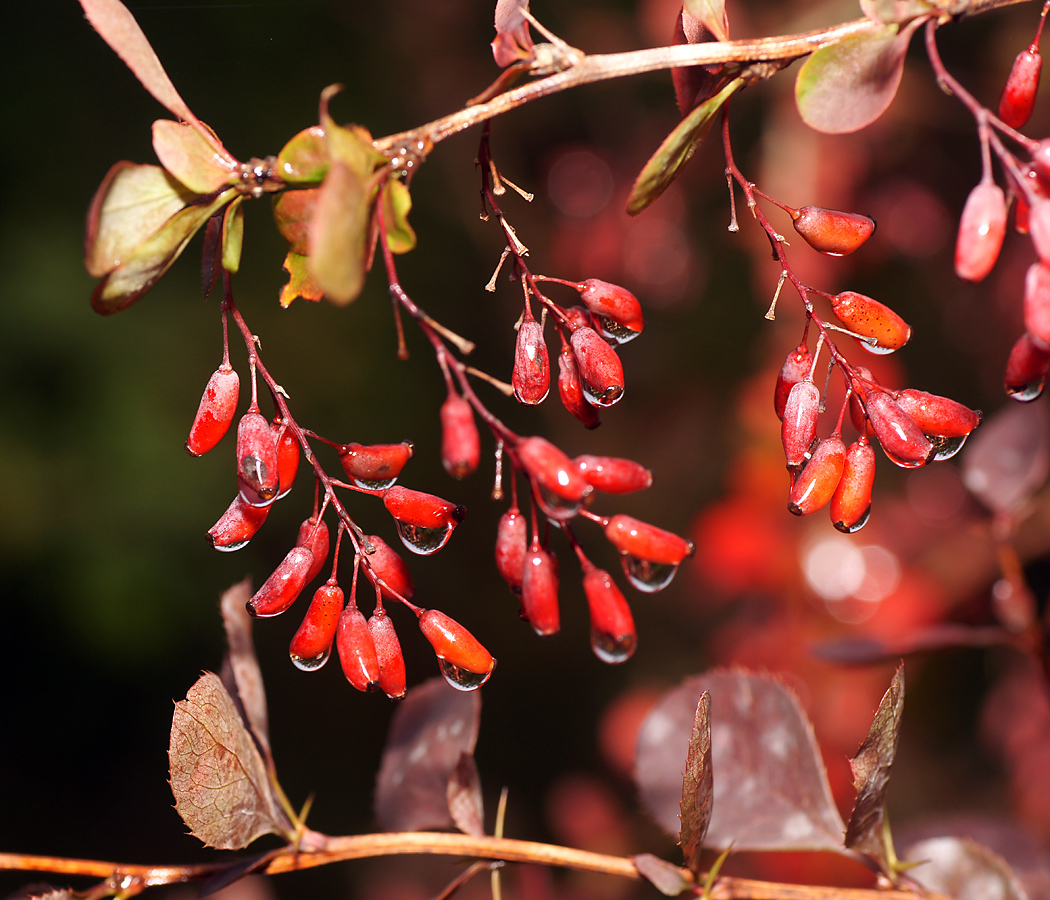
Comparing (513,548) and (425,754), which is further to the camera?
(425,754)

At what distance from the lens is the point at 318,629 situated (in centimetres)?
46

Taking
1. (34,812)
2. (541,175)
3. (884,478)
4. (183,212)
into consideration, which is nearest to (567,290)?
(541,175)

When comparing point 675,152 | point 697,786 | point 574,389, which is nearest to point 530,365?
point 574,389

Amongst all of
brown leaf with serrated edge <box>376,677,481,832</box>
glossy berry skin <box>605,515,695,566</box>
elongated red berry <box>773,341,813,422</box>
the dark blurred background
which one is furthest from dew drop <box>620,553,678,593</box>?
the dark blurred background

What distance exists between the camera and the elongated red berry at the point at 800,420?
42cm

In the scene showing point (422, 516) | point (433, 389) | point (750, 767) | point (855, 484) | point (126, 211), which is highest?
point (126, 211)

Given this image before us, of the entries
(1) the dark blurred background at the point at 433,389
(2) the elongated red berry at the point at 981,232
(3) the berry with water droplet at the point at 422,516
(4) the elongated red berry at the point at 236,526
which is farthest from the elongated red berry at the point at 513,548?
(1) the dark blurred background at the point at 433,389

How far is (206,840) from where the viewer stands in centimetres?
48

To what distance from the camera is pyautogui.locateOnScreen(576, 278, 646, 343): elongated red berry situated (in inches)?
17.6

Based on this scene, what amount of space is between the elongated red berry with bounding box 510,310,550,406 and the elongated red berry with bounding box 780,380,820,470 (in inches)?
5.1

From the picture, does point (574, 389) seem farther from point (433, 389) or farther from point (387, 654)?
point (433, 389)

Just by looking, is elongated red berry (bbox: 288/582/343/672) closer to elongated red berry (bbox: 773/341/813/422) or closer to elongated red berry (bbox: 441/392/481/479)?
elongated red berry (bbox: 441/392/481/479)

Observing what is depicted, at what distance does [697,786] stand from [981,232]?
31 cm

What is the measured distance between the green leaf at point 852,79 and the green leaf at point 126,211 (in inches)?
11.9
